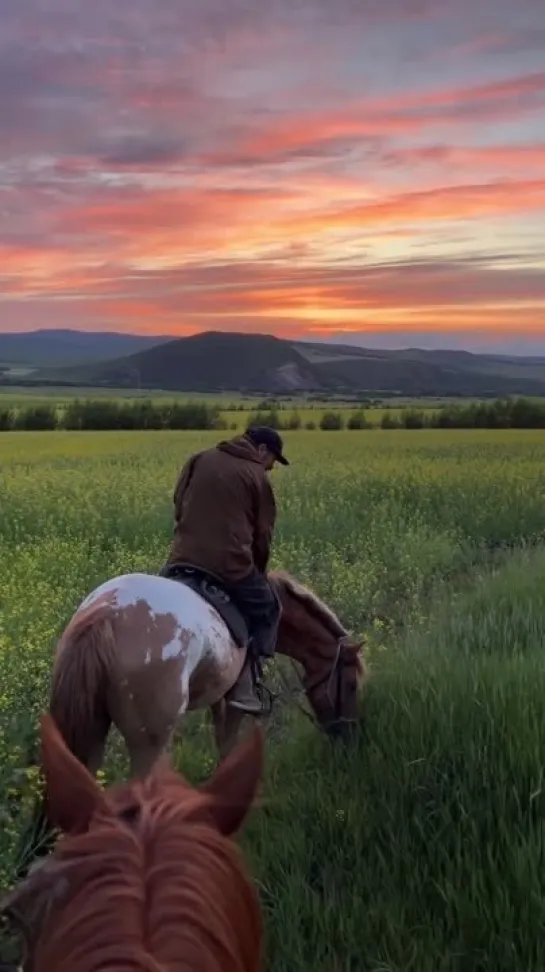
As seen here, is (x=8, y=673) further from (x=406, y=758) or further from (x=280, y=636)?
(x=406, y=758)

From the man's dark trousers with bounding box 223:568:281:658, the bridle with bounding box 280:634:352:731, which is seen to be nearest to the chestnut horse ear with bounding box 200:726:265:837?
the man's dark trousers with bounding box 223:568:281:658

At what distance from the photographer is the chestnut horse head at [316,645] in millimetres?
5461

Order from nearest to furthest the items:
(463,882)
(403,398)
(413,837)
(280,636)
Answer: (463,882) < (413,837) < (280,636) < (403,398)

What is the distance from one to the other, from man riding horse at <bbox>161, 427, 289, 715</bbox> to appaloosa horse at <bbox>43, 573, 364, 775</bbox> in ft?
0.66

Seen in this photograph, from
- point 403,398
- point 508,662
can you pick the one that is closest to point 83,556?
point 508,662

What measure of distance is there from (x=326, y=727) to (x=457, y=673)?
0.74m

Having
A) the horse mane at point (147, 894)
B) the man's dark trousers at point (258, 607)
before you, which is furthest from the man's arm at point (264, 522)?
the horse mane at point (147, 894)

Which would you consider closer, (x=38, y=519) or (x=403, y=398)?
(x=38, y=519)

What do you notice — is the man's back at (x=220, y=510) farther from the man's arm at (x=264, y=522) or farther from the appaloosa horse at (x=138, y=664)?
the appaloosa horse at (x=138, y=664)

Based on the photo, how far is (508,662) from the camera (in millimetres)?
5512

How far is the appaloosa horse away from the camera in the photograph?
4188 millimetres

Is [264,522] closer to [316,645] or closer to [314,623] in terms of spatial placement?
[314,623]

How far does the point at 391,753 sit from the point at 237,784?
118 inches

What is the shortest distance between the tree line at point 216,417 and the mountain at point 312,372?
3388 millimetres
